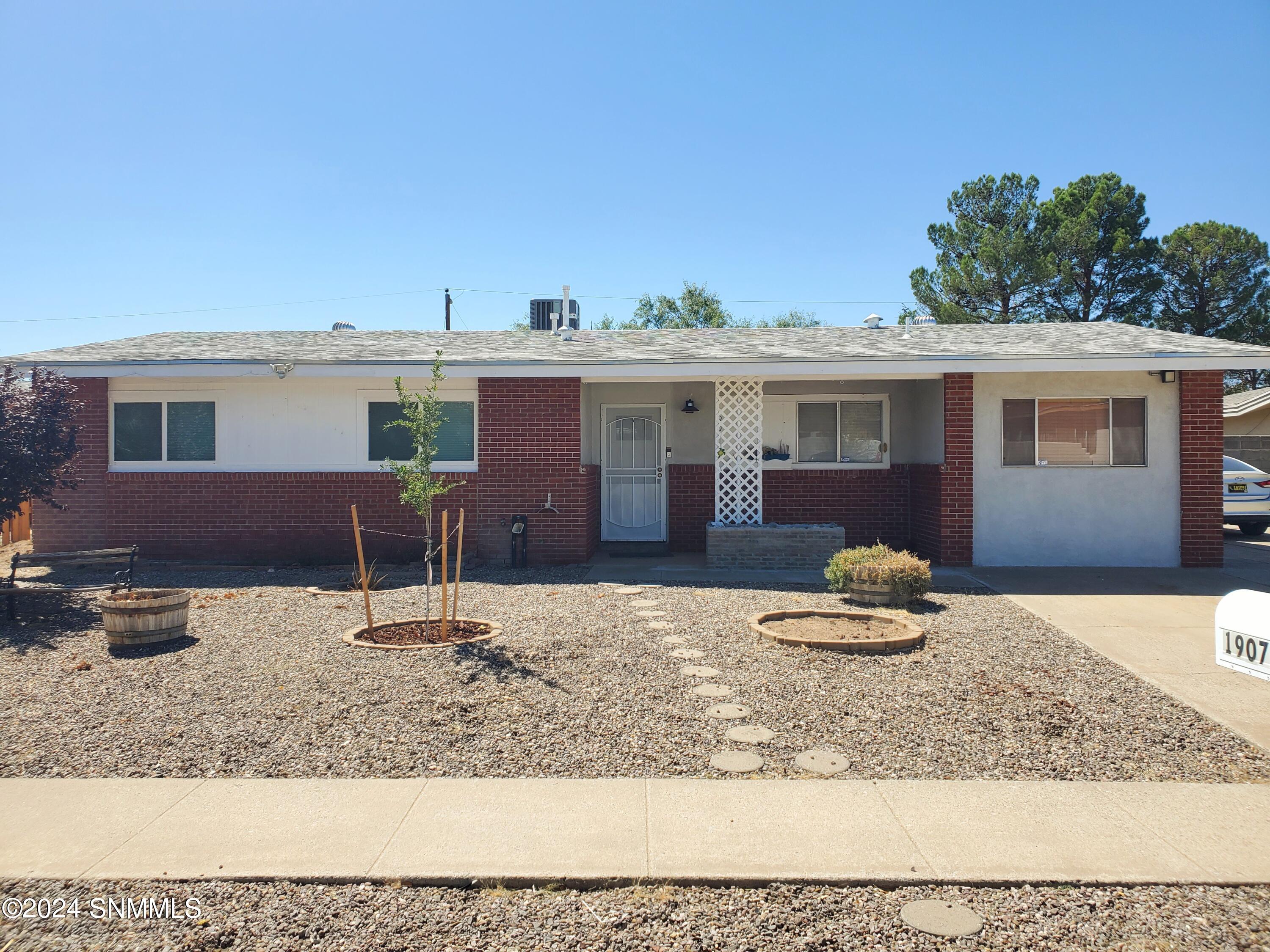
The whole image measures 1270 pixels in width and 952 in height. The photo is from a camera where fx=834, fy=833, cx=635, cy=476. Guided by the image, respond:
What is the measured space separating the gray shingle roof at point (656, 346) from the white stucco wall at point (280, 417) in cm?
45

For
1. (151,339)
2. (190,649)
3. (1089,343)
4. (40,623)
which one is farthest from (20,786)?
(1089,343)

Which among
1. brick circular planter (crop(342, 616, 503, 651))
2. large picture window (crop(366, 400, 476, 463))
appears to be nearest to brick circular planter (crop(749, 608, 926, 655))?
brick circular planter (crop(342, 616, 503, 651))

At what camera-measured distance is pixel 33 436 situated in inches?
375

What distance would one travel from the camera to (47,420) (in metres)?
9.66

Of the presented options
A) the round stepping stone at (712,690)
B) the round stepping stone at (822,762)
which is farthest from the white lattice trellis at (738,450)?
the round stepping stone at (822,762)

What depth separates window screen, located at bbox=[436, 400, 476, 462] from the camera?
1207 centimetres

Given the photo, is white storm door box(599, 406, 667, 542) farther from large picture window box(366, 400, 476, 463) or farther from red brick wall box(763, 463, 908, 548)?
large picture window box(366, 400, 476, 463)

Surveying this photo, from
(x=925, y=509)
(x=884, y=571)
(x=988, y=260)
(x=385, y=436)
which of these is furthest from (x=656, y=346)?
(x=988, y=260)

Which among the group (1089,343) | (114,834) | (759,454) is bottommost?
(114,834)

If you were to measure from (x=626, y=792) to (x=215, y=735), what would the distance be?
270 cm

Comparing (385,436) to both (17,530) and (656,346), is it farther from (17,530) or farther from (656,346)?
(17,530)

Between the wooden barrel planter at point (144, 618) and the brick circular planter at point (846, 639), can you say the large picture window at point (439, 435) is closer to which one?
the wooden barrel planter at point (144, 618)

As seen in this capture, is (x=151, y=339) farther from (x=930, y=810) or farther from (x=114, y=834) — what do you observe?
(x=930, y=810)

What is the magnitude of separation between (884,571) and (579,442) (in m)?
5.01
